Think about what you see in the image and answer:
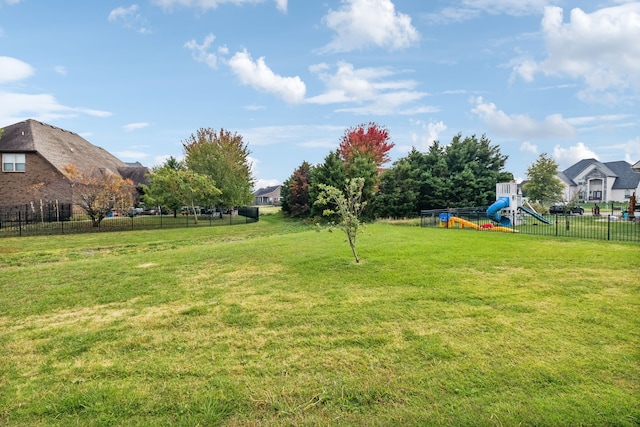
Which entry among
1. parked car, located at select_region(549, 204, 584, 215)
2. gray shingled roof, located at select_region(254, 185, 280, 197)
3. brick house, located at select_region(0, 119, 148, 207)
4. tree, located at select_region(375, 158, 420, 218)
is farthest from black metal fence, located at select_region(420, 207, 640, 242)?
gray shingled roof, located at select_region(254, 185, 280, 197)

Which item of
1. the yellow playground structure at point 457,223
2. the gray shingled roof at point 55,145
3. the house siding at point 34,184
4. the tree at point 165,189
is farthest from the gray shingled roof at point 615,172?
the house siding at point 34,184

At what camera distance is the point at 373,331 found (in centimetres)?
428

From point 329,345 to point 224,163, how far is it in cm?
2922

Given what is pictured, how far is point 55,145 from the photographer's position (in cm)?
→ 3073

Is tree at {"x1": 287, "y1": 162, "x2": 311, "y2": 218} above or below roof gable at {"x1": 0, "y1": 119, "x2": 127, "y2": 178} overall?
below

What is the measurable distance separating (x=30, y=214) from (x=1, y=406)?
28.4 meters

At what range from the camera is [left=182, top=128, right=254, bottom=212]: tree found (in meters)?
30.6

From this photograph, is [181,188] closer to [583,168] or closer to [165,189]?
[165,189]

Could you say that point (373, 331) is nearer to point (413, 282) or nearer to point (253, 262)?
point (413, 282)

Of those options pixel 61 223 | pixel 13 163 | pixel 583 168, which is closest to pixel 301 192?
pixel 61 223

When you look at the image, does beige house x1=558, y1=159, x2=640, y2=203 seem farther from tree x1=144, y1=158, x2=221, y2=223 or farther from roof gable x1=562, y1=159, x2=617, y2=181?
tree x1=144, y1=158, x2=221, y2=223

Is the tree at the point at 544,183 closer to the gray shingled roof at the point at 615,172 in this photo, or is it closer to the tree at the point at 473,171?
the tree at the point at 473,171

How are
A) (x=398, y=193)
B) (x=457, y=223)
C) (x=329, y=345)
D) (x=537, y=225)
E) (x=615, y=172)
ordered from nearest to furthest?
(x=329, y=345) → (x=537, y=225) → (x=457, y=223) → (x=398, y=193) → (x=615, y=172)

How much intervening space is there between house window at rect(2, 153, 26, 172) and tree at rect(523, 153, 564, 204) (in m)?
43.5
